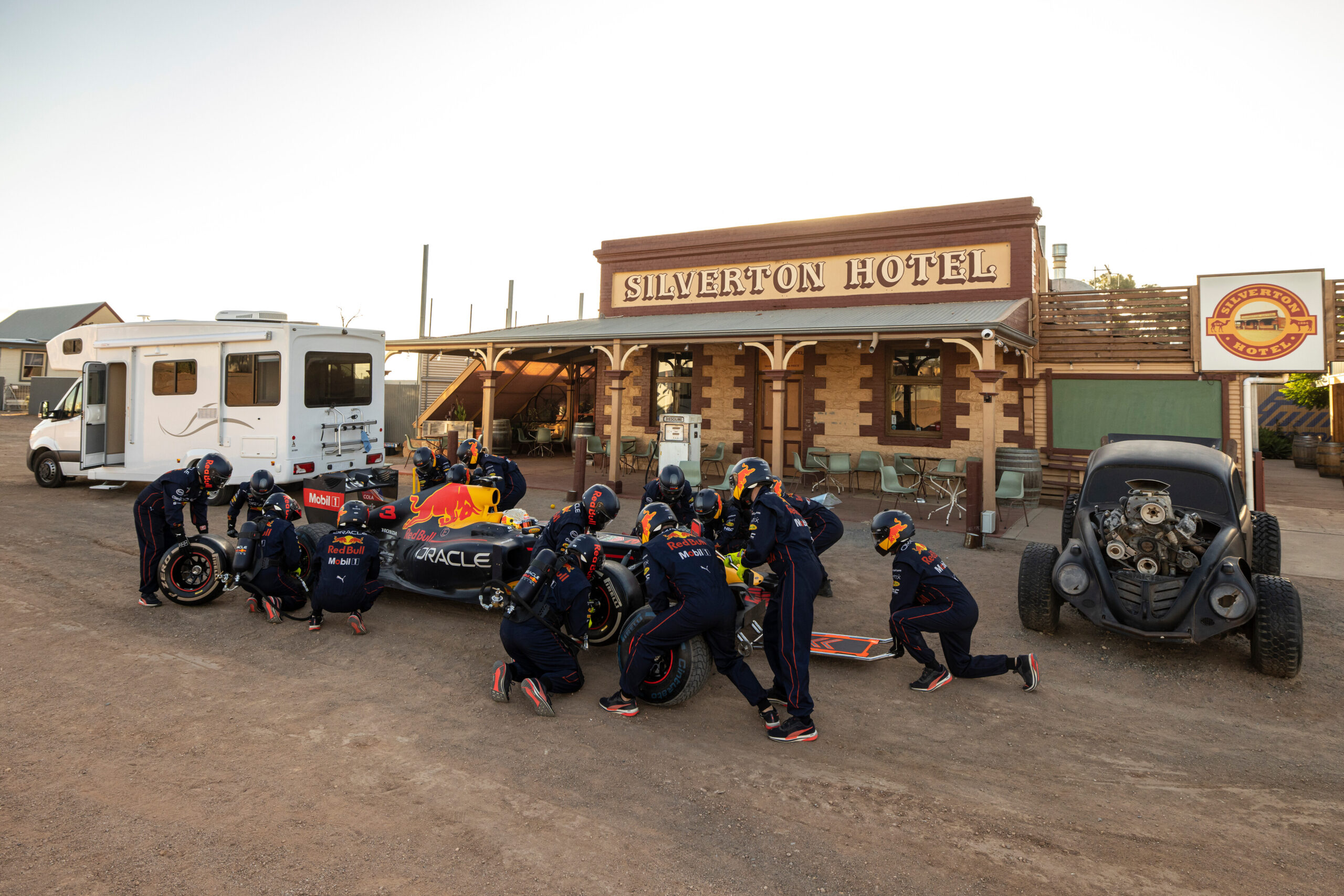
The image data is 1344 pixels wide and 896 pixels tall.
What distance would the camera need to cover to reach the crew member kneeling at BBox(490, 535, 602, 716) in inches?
185

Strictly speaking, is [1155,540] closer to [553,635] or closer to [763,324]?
[553,635]

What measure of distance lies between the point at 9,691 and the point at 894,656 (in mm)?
5841

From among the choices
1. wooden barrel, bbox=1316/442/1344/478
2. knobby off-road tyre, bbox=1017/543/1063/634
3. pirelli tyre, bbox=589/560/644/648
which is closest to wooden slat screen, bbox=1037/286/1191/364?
wooden barrel, bbox=1316/442/1344/478

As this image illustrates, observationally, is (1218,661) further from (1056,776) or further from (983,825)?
(983,825)

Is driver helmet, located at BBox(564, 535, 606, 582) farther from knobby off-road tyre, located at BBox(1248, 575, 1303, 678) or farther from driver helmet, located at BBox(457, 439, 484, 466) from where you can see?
knobby off-road tyre, located at BBox(1248, 575, 1303, 678)

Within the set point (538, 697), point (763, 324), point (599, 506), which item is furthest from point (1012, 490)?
point (538, 697)

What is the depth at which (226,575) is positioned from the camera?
6785mm

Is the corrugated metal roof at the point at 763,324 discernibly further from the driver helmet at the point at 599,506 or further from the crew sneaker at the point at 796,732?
the crew sneaker at the point at 796,732

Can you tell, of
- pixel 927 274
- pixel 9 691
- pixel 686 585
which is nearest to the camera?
pixel 686 585

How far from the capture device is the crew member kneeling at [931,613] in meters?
5.06

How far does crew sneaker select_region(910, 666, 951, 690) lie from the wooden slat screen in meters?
10.4

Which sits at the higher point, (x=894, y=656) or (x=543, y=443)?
(x=543, y=443)

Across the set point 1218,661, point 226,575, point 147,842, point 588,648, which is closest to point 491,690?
point 588,648

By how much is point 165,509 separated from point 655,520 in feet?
15.6
